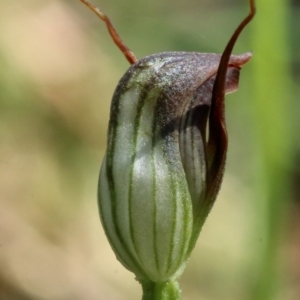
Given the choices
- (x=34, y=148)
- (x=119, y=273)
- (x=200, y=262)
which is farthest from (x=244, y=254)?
(x=34, y=148)

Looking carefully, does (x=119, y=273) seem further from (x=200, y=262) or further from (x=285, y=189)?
Answer: (x=285, y=189)

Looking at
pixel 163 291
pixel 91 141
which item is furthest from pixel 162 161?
pixel 91 141

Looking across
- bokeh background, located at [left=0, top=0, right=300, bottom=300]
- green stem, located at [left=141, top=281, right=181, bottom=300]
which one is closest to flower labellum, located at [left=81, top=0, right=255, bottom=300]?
green stem, located at [left=141, top=281, right=181, bottom=300]

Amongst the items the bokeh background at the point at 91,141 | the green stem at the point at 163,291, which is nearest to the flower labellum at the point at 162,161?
the green stem at the point at 163,291

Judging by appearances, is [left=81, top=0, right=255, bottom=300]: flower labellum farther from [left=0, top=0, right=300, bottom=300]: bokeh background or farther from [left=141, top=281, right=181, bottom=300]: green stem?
[left=0, top=0, right=300, bottom=300]: bokeh background

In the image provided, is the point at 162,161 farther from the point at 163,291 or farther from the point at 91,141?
the point at 91,141
